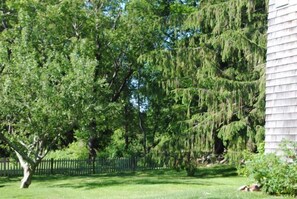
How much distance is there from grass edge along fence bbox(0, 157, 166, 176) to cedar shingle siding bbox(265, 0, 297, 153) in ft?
39.3

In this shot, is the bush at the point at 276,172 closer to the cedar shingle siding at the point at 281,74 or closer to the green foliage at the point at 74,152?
the cedar shingle siding at the point at 281,74

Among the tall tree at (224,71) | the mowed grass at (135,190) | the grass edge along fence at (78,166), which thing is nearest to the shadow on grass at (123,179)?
the mowed grass at (135,190)

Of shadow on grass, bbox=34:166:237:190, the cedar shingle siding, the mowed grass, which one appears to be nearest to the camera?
the cedar shingle siding

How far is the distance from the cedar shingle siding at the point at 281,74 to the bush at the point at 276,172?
0.48 meters

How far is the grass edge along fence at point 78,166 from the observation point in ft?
69.2

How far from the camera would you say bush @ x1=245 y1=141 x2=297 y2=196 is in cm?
837

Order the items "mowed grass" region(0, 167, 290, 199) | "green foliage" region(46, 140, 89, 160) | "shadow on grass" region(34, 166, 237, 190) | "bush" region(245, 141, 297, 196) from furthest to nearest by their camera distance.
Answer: "green foliage" region(46, 140, 89, 160) < "shadow on grass" region(34, 166, 237, 190) < "mowed grass" region(0, 167, 290, 199) < "bush" region(245, 141, 297, 196)

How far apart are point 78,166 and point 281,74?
14835 mm

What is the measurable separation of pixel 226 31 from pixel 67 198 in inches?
350

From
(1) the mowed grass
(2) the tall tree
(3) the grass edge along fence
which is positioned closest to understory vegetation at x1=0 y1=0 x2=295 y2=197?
(2) the tall tree

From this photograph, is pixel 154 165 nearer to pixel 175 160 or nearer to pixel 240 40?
pixel 175 160

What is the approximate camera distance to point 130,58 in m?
24.6

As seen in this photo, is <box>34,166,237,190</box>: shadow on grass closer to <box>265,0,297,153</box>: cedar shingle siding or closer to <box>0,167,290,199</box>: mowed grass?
<box>0,167,290,199</box>: mowed grass

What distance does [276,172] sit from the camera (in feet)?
28.1
